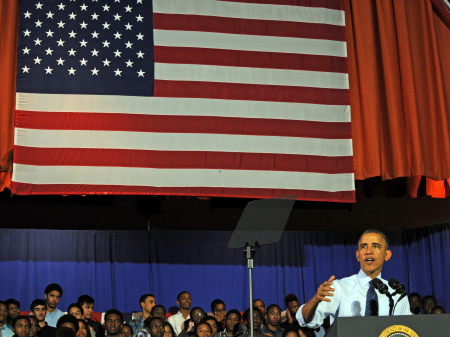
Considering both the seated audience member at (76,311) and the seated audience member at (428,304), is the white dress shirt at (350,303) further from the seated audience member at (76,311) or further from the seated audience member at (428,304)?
the seated audience member at (428,304)

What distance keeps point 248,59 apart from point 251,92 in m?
0.46

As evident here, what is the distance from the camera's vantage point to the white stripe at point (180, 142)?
6.80 metres

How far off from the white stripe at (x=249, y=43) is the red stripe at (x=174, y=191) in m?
1.90

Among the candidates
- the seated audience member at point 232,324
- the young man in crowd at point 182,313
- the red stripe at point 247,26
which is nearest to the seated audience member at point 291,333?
the seated audience member at point 232,324

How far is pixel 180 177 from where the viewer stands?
7008mm

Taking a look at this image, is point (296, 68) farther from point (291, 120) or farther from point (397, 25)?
point (397, 25)

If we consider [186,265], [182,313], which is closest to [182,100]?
[182,313]

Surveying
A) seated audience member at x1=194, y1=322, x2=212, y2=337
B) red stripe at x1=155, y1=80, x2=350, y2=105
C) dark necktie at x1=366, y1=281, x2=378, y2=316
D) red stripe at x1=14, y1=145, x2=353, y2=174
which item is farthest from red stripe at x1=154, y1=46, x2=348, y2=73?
dark necktie at x1=366, y1=281, x2=378, y2=316

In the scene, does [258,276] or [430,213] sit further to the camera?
[430,213]

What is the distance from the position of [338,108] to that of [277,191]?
144 cm

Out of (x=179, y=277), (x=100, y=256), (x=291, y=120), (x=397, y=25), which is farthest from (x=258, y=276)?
(x=397, y=25)

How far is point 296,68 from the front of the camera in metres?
7.61

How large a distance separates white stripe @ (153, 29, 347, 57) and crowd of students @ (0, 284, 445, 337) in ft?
11.2

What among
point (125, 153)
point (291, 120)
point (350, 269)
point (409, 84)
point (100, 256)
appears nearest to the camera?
point (125, 153)
